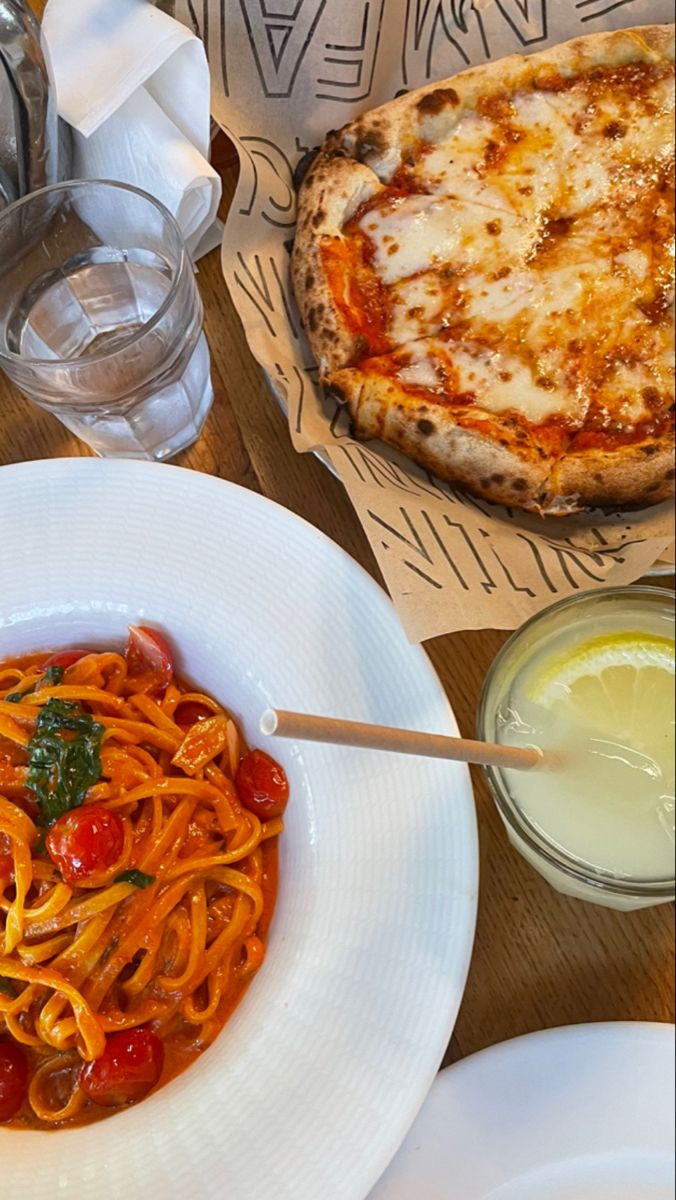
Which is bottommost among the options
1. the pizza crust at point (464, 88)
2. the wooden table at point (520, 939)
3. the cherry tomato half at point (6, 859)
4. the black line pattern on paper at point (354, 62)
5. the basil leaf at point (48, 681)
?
the wooden table at point (520, 939)

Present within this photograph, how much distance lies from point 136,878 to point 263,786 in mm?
248

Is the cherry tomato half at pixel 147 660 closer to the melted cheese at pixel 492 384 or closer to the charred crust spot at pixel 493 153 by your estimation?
the melted cheese at pixel 492 384

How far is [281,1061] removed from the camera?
57.5 inches

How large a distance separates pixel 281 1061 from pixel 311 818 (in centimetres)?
36

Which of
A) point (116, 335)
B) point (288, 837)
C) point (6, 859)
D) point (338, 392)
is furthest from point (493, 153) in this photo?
point (6, 859)

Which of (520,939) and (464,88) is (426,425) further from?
(520,939)

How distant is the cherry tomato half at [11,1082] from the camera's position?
148 cm

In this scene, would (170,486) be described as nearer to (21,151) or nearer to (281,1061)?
(21,151)

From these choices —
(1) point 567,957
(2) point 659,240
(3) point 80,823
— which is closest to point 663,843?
(1) point 567,957

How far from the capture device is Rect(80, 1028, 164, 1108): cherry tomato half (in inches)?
57.5

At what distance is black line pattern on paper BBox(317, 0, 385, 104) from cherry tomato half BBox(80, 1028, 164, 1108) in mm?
1832

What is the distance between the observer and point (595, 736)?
4.86 feet

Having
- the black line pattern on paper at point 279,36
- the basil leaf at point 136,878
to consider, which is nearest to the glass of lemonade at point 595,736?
the basil leaf at point 136,878

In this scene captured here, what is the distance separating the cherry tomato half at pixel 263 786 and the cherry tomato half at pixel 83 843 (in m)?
0.22
